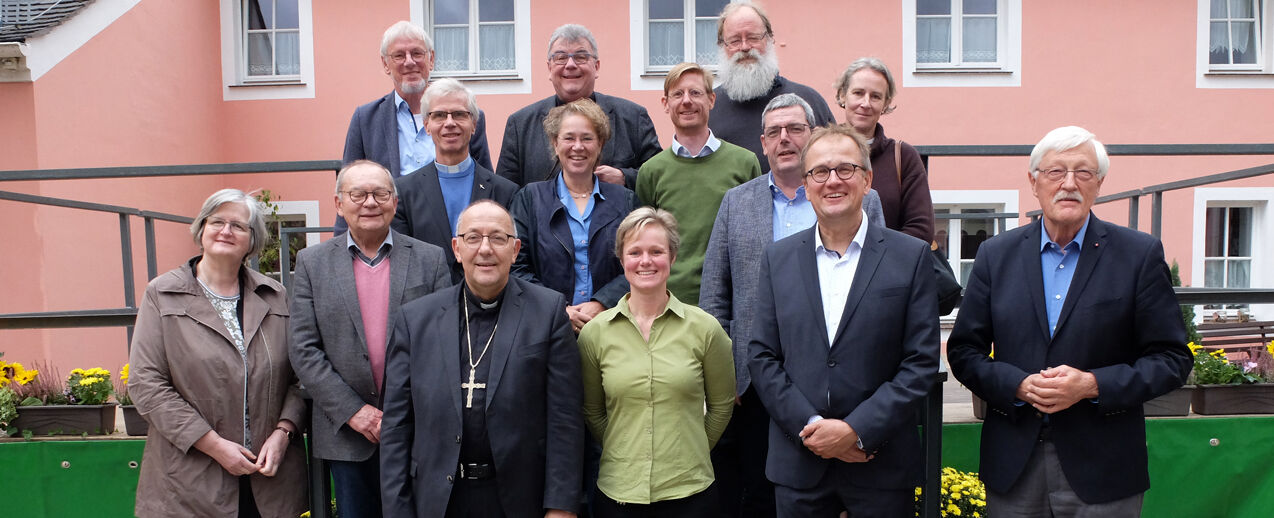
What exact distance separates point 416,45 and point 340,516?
1951 millimetres

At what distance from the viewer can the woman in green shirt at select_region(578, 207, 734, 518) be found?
2383mm

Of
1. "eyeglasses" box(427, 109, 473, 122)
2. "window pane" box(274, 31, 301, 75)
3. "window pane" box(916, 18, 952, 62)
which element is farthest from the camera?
"window pane" box(274, 31, 301, 75)

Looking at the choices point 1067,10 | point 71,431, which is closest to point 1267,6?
point 1067,10

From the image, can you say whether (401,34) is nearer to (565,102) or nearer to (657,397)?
(565,102)

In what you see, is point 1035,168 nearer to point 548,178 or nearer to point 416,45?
point 548,178

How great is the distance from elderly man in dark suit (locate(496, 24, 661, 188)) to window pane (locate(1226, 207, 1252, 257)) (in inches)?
346

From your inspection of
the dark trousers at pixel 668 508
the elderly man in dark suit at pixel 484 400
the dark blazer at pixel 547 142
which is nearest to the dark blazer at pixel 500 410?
the elderly man in dark suit at pixel 484 400

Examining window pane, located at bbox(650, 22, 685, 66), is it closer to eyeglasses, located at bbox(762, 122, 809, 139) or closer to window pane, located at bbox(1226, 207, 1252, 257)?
window pane, located at bbox(1226, 207, 1252, 257)

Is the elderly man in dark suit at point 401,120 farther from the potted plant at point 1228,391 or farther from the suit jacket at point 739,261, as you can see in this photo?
the potted plant at point 1228,391

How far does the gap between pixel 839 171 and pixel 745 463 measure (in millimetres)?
1071

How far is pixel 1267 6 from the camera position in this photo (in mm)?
9297

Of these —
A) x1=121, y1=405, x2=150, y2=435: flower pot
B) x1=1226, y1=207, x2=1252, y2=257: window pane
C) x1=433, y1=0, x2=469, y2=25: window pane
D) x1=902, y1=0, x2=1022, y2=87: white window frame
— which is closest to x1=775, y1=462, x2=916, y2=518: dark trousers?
x1=121, y1=405, x2=150, y2=435: flower pot

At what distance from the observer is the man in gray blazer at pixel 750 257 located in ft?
8.89

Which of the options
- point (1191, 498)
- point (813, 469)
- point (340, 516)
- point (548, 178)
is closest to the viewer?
point (813, 469)
